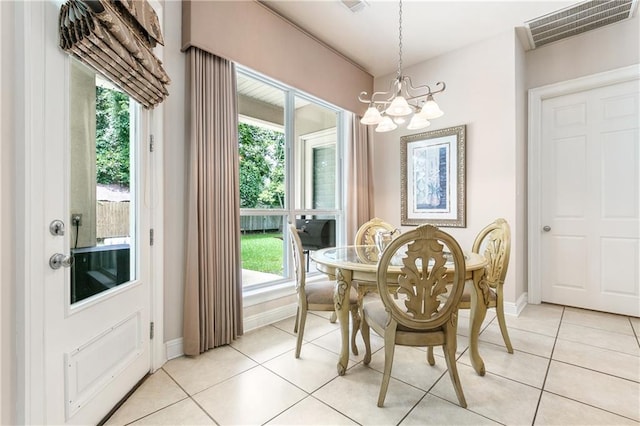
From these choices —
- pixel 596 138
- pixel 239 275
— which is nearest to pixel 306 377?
pixel 239 275

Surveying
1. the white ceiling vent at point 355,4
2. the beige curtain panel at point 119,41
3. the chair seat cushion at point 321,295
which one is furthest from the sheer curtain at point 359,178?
the beige curtain panel at point 119,41

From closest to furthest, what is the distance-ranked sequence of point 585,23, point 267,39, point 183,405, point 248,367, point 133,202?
point 183,405, point 133,202, point 248,367, point 267,39, point 585,23

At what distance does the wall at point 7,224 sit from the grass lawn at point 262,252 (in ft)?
5.70

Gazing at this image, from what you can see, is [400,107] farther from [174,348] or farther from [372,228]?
[174,348]

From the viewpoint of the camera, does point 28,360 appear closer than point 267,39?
Yes

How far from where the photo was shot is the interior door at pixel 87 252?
47.7 inches

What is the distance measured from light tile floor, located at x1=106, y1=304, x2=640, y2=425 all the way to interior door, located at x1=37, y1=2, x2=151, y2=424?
1.02 feet

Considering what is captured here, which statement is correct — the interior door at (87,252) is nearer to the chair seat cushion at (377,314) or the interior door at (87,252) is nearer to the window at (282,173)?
the window at (282,173)

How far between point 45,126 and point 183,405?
157 centimetres

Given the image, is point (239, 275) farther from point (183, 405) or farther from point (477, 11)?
point (477, 11)

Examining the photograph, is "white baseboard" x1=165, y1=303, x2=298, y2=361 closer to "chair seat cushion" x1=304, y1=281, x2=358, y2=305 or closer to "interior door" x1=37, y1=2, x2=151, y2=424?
"interior door" x1=37, y1=2, x2=151, y2=424

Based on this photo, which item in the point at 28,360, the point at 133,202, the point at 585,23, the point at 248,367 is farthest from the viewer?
the point at 585,23

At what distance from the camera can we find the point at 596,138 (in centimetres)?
316

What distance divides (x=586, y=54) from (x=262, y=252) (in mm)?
4136
